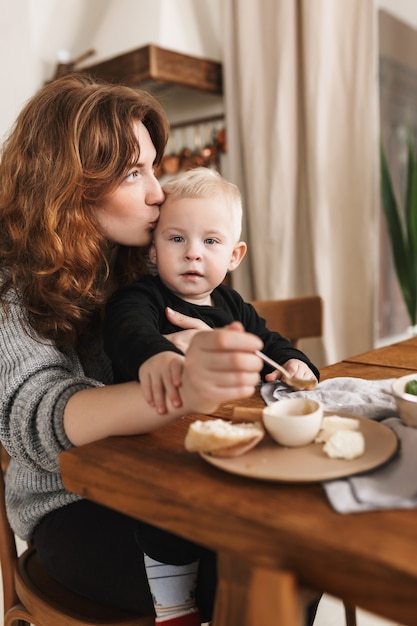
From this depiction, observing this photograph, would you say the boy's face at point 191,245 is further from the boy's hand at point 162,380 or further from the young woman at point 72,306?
the boy's hand at point 162,380

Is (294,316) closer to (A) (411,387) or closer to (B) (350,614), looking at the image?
(B) (350,614)

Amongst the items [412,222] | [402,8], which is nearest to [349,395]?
[412,222]

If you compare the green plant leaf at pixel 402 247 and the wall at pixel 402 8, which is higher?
the wall at pixel 402 8

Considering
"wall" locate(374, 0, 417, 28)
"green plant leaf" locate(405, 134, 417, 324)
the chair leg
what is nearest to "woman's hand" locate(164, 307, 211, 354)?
the chair leg

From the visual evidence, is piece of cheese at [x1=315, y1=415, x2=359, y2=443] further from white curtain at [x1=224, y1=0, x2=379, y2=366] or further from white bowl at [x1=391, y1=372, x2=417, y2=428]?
white curtain at [x1=224, y1=0, x2=379, y2=366]

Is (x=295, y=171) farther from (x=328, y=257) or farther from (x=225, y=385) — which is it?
(x=225, y=385)

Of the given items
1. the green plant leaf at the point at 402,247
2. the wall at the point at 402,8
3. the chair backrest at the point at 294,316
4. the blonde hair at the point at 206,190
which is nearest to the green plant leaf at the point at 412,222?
the green plant leaf at the point at 402,247

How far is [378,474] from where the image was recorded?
2.05 feet

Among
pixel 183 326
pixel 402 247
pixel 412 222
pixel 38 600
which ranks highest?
pixel 412 222

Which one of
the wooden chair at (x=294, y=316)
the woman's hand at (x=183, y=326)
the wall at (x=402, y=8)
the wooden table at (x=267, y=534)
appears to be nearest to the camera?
the wooden table at (x=267, y=534)

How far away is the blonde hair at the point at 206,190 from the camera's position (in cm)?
122

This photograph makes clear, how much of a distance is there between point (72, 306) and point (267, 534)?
0.63 m

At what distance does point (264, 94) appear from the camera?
2.98 metres

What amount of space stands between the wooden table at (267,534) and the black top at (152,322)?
0.63ft
